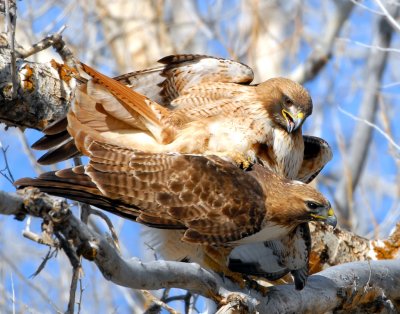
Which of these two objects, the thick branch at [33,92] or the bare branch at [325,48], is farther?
the bare branch at [325,48]

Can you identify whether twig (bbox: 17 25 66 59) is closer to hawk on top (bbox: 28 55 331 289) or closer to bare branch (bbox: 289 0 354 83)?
hawk on top (bbox: 28 55 331 289)

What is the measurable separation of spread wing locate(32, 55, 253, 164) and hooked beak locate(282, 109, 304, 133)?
1.40 feet

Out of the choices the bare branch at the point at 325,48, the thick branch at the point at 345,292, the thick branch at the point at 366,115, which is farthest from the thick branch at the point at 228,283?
the bare branch at the point at 325,48

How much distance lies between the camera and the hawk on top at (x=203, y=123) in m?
4.81

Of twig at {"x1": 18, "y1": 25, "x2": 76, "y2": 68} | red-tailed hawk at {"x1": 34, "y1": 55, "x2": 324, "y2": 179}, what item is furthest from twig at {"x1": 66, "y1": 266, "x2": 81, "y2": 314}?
twig at {"x1": 18, "y1": 25, "x2": 76, "y2": 68}

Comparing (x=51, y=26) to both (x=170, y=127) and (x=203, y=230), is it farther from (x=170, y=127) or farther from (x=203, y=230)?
(x=203, y=230)

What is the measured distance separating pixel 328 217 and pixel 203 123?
1029 mm

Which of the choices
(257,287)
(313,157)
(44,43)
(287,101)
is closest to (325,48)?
(313,157)

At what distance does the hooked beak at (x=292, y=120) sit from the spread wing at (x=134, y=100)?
1.40 feet

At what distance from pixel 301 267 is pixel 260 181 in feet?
1.71

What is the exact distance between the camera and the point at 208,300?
3947 mm

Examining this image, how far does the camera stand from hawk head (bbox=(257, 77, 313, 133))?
5301 mm

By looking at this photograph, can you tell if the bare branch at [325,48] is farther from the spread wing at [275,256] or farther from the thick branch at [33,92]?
the spread wing at [275,256]

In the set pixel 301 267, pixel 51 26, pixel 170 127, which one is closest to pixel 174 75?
pixel 170 127
